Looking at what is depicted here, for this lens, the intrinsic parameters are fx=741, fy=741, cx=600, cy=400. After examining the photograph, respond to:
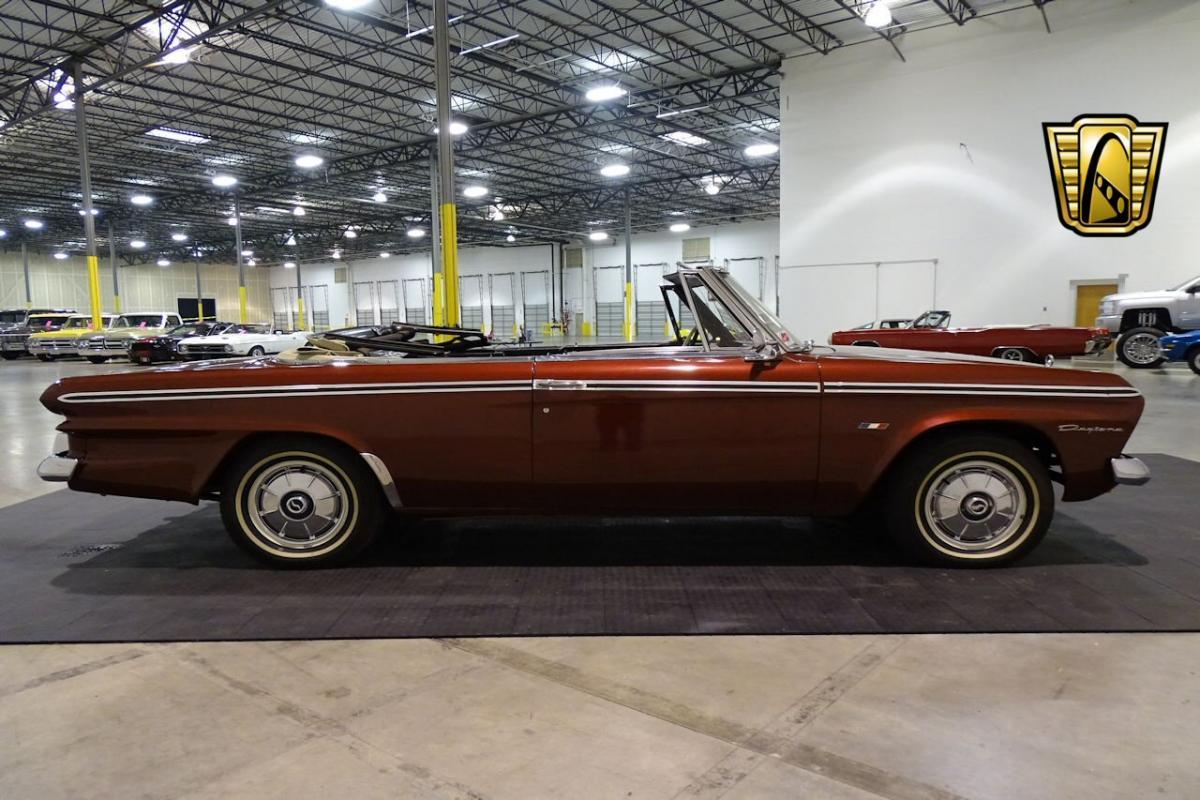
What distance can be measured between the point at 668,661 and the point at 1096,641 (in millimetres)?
1605

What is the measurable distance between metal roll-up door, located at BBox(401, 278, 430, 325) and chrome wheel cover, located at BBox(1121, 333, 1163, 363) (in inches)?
1517

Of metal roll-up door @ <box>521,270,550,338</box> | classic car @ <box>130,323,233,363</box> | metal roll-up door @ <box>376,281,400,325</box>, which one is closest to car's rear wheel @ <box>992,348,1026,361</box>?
classic car @ <box>130,323,233,363</box>

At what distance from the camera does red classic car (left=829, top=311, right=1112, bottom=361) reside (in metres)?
12.6

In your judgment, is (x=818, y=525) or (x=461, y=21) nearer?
(x=818, y=525)

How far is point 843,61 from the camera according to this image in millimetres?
17688

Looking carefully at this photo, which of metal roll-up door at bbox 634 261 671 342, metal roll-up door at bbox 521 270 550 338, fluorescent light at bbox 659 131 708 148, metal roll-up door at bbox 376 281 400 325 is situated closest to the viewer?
fluorescent light at bbox 659 131 708 148

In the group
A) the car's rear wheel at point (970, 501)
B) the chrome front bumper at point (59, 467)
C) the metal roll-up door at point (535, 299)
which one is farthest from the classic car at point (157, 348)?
the metal roll-up door at point (535, 299)

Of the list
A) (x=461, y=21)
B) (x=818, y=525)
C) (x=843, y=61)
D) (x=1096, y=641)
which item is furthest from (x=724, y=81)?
(x=1096, y=641)

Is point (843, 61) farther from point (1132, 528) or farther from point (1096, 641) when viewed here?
point (1096, 641)

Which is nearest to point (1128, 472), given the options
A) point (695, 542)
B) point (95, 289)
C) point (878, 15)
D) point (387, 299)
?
point (695, 542)

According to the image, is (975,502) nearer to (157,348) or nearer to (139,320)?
(157,348)

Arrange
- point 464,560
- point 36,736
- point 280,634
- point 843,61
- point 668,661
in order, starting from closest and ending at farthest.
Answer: point 36,736 < point 668,661 < point 280,634 < point 464,560 < point 843,61

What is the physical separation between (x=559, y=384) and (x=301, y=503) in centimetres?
138

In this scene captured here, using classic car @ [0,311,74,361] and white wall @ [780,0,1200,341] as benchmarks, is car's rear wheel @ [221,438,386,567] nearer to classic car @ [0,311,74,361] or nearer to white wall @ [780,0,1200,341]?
white wall @ [780,0,1200,341]
